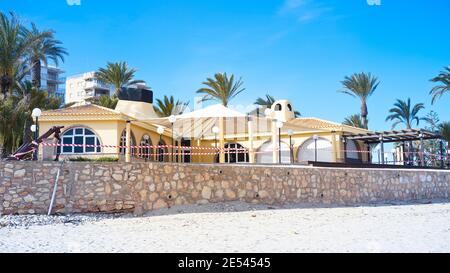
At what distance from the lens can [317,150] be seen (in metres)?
28.5

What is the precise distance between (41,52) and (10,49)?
6.66 m

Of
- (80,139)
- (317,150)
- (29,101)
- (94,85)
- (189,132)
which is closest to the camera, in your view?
(189,132)

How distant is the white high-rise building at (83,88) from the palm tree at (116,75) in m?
44.2

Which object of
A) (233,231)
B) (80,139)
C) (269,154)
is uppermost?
(80,139)

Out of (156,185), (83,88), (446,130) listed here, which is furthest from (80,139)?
(83,88)

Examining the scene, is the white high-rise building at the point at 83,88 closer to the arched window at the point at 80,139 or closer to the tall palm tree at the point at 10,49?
the tall palm tree at the point at 10,49

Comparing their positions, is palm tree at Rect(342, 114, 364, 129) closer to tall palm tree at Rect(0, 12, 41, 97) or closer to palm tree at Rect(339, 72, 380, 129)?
palm tree at Rect(339, 72, 380, 129)

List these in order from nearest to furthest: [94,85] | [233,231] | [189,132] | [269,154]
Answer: [233,231], [189,132], [269,154], [94,85]

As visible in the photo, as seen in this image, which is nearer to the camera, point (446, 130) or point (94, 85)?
point (446, 130)

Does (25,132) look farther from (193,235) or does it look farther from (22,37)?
(193,235)

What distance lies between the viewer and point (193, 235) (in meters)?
9.40

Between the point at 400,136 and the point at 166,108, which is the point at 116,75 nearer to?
the point at 166,108
